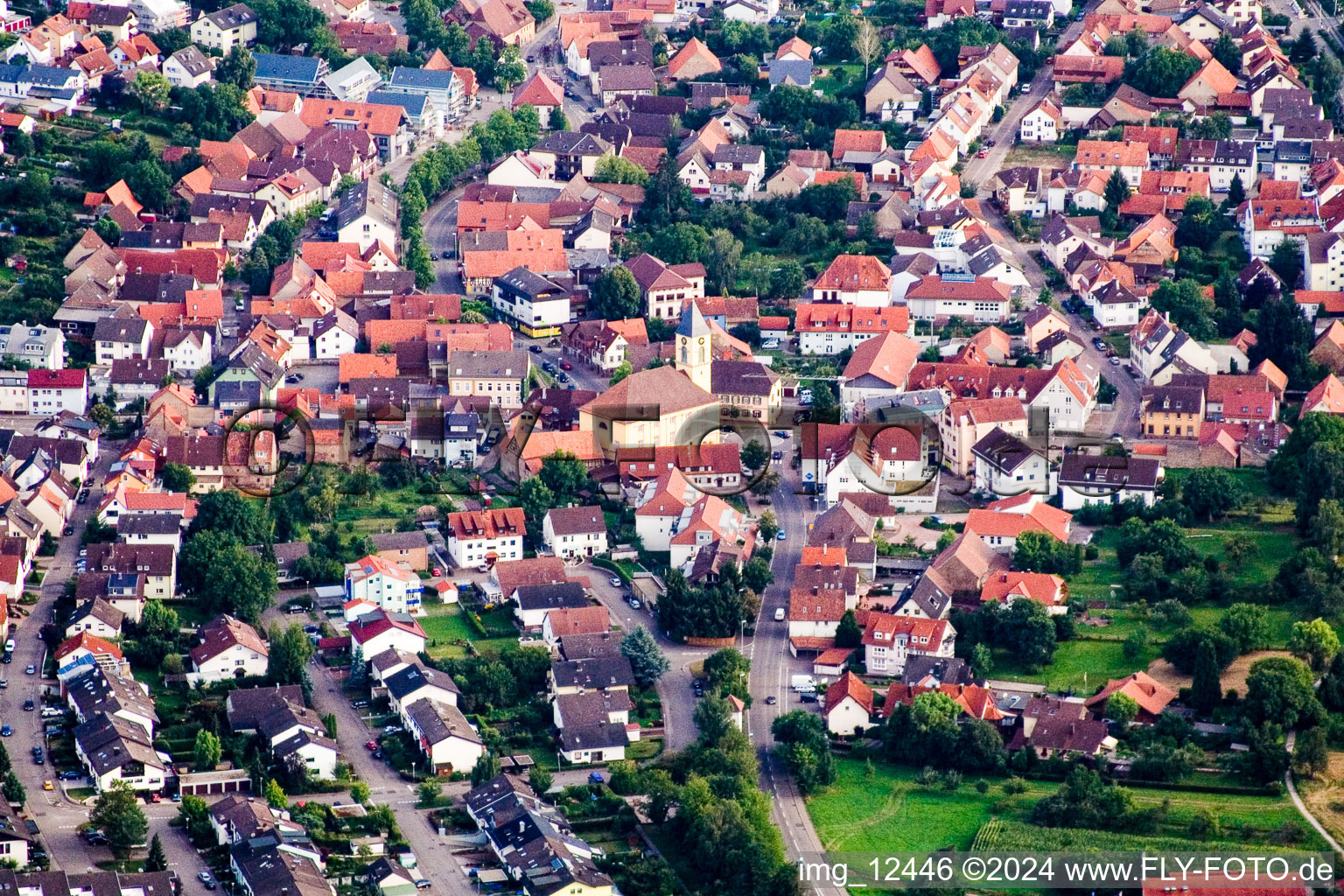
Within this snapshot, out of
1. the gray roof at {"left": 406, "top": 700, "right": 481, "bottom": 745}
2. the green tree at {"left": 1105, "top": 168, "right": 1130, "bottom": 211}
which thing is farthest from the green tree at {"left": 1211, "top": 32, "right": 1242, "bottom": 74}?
the gray roof at {"left": 406, "top": 700, "right": 481, "bottom": 745}

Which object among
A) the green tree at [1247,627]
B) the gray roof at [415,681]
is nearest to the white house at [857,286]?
the green tree at [1247,627]

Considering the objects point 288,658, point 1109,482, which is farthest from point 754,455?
point 288,658

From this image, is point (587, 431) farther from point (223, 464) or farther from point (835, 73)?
point (835, 73)

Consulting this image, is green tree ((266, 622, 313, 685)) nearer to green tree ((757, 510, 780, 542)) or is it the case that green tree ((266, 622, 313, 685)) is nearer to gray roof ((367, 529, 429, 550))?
gray roof ((367, 529, 429, 550))

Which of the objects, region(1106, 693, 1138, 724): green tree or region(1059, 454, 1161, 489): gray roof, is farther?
region(1059, 454, 1161, 489): gray roof

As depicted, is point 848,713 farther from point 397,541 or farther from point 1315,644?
point 397,541

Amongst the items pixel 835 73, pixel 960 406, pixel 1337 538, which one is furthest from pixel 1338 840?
pixel 835 73
